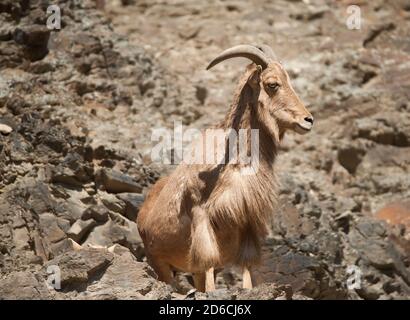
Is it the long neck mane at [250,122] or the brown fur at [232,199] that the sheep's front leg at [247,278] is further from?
the long neck mane at [250,122]

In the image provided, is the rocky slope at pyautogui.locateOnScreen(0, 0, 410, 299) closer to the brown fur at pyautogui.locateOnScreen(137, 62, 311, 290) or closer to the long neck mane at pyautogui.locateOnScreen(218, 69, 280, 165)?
the brown fur at pyautogui.locateOnScreen(137, 62, 311, 290)

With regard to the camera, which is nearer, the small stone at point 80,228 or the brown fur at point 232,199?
the brown fur at point 232,199

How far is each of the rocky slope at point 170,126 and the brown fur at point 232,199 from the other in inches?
33.1

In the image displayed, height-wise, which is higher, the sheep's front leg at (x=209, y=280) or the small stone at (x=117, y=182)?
the small stone at (x=117, y=182)

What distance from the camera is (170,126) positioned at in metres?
14.6

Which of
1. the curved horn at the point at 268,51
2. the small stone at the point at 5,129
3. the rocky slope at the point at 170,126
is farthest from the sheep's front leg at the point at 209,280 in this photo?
the small stone at the point at 5,129

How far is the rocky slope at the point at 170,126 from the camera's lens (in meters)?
11.0

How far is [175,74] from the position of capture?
53.4 ft

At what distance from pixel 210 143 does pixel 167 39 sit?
24.2 feet

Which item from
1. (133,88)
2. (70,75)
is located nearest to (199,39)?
(133,88)

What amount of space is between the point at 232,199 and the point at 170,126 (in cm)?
508

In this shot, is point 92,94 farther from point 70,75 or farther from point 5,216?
point 5,216

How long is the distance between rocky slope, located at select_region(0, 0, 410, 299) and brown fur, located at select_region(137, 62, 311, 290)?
2.76ft

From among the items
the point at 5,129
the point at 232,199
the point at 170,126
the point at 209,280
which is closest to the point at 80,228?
the point at 5,129
